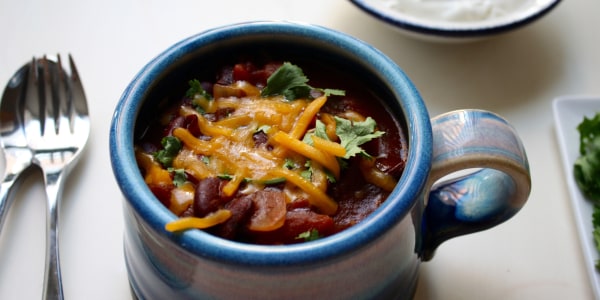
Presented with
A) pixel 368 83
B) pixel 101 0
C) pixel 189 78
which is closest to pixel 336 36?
pixel 368 83

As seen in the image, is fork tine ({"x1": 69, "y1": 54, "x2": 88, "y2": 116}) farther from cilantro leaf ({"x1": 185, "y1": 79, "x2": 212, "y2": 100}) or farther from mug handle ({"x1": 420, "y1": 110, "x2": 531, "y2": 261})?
mug handle ({"x1": 420, "y1": 110, "x2": 531, "y2": 261})

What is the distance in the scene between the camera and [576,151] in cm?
126

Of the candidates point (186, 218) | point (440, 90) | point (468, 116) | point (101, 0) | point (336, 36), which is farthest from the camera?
point (101, 0)

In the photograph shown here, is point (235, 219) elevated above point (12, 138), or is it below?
below

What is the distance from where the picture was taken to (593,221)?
115 centimetres

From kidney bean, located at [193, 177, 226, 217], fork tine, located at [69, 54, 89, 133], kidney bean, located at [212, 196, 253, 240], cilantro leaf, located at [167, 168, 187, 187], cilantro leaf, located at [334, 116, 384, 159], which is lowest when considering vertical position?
kidney bean, located at [212, 196, 253, 240]

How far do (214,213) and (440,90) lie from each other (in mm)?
708

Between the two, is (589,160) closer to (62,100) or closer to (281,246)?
(281,246)

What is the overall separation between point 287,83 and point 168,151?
8.1 inches

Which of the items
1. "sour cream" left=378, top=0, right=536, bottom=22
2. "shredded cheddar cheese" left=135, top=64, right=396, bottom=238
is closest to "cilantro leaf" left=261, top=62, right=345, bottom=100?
"shredded cheddar cheese" left=135, top=64, right=396, bottom=238

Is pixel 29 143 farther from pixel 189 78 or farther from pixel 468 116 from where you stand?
pixel 468 116

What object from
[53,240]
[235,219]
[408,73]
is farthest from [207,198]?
[408,73]

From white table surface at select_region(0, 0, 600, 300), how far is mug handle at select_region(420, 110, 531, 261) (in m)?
0.15

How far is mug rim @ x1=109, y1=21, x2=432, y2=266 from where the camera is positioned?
75 cm
